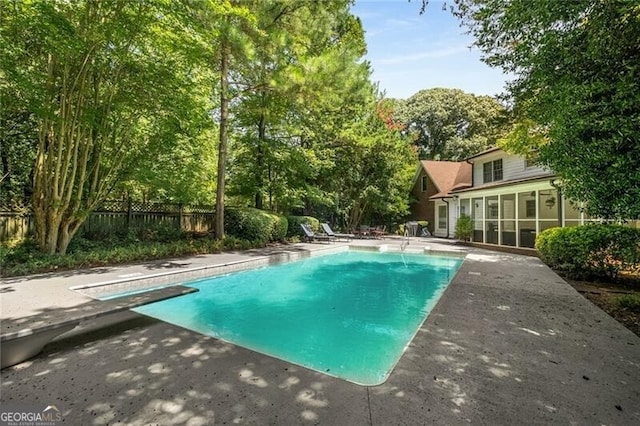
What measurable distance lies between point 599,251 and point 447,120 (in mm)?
27911

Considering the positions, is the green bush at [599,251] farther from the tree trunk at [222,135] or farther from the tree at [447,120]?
the tree at [447,120]

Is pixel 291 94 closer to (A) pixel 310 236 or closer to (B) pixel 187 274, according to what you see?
(A) pixel 310 236

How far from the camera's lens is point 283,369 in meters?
3.02

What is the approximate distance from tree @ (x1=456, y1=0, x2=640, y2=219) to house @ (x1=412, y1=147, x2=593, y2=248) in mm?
5935

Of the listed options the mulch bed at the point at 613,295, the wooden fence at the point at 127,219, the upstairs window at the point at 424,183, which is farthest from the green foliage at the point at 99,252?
the upstairs window at the point at 424,183

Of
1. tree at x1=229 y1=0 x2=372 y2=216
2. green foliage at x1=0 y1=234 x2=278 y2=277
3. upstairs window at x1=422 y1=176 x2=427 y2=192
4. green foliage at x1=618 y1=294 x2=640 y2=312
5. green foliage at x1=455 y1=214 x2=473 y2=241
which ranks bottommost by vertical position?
green foliage at x1=618 y1=294 x2=640 y2=312

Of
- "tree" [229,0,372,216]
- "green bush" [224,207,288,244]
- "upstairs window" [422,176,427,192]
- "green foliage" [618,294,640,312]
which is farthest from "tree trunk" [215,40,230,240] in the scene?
"upstairs window" [422,176,427,192]

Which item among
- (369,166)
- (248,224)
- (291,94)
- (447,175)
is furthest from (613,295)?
(447,175)

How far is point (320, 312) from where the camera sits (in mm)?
6184

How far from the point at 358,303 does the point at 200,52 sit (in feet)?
24.2

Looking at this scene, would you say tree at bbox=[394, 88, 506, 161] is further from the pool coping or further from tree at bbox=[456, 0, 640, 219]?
tree at bbox=[456, 0, 640, 219]

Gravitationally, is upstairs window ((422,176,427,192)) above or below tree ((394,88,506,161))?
below

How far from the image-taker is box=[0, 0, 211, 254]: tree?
21.1 ft

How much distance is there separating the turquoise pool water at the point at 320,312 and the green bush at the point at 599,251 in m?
2.96
